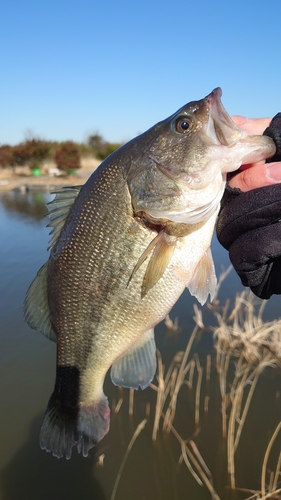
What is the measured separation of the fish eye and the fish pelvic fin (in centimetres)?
61

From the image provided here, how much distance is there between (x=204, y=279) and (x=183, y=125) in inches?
35.6

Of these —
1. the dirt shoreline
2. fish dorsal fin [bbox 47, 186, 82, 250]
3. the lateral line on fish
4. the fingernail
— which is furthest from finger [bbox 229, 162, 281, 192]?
the dirt shoreline

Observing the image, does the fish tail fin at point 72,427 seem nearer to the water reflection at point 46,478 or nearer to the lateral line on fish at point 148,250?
the lateral line on fish at point 148,250

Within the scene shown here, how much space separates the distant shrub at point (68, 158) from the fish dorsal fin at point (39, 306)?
3245 centimetres

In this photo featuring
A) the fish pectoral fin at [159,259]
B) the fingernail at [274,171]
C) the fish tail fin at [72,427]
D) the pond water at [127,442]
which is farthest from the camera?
the pond water at [127,442]

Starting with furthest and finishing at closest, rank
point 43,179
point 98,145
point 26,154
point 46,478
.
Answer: point 98,145 < point 26,154 < point 43,179 < point 46,478

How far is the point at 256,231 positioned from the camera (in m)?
2.02

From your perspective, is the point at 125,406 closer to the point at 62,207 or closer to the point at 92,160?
the point at 62,207

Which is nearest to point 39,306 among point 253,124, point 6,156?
point 253,124

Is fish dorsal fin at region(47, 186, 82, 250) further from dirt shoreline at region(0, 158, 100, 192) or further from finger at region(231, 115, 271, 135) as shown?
dirt shoreline at region(0, 158, 100, 192)

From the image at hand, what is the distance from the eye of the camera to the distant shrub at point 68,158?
1321 inches

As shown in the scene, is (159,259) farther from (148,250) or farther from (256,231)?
(256,231)

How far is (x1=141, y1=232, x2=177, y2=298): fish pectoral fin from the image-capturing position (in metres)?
2.01

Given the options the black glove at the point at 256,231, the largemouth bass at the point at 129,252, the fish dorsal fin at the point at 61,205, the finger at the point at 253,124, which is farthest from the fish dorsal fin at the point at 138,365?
the finger at the point at 253,124
